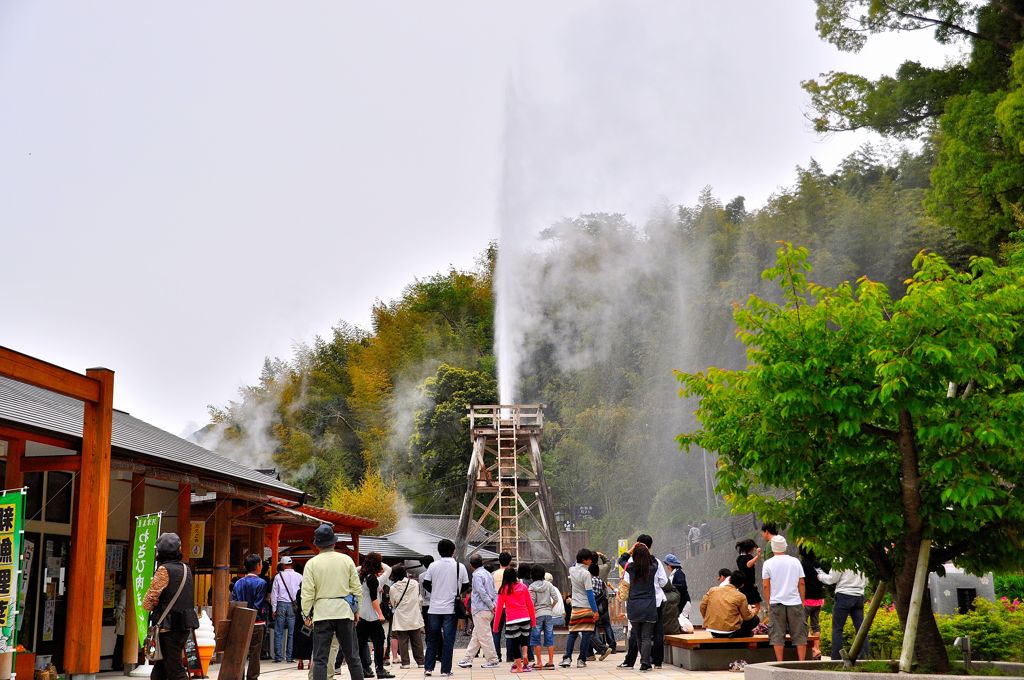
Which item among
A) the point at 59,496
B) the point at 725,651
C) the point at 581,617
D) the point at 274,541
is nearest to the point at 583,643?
the point at 581,617

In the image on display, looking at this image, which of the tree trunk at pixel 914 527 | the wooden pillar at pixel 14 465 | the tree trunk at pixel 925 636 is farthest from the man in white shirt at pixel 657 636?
the wooden pillar at pixel 14 465

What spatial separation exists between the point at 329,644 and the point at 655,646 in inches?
194

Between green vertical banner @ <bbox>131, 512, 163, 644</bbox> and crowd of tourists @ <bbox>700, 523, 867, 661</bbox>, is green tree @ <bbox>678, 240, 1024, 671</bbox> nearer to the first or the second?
crowd of tourists @ <bbox>700, 523, 867, 661</bbox>

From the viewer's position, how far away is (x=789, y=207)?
145 ft

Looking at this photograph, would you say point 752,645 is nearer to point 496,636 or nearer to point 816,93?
point 496,636

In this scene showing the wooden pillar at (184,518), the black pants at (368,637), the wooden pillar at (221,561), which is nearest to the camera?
the black pants at (368,637)

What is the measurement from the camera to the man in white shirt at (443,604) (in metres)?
10.5

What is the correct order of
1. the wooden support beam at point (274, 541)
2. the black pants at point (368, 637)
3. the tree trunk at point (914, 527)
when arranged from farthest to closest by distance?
the wooden support beam at point (274, 541)
the black pants at point (368, 637)
the tree trunk at point (914, 527)

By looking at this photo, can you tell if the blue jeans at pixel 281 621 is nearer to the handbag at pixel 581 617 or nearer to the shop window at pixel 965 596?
the handbag at pixel 581 617

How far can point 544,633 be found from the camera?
12.0 metres

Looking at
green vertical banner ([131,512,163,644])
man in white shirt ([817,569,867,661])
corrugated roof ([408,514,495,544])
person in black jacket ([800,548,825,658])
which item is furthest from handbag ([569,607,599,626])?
corrugated roof ([408,514,495,544])

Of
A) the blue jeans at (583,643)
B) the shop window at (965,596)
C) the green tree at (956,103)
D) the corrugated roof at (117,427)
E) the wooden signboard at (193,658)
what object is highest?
the green tree at (956,103)

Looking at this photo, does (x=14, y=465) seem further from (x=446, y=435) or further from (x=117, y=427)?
(x=446, y=435)

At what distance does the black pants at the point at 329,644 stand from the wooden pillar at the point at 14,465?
4044mm
